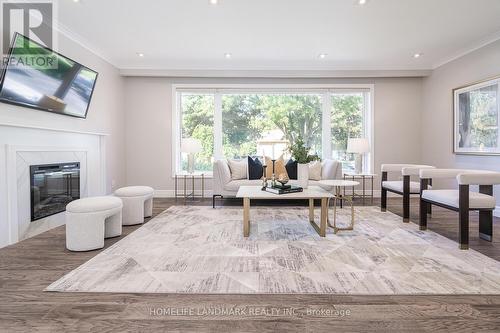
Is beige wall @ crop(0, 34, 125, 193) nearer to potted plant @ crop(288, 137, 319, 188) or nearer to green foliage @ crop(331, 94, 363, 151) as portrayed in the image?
potted plant @ crop(288, 137, 319, 188)

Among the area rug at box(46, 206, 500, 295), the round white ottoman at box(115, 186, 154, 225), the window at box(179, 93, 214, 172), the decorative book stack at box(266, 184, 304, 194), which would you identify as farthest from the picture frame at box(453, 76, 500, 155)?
the round white ottoman at box(115, 186, 154, 225)

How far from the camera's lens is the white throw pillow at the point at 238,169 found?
17.0 feet

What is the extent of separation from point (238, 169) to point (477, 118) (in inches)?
161

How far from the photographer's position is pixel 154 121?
229 inches

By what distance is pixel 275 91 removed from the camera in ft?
19.2

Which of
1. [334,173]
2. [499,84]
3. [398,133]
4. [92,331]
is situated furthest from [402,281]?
[398,133]

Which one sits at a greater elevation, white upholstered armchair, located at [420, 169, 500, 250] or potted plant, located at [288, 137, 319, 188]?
potted plant, located at [288, 137, 319, 188]

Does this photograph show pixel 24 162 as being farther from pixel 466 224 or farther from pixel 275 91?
pixel 466 224

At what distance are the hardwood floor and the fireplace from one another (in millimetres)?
1482

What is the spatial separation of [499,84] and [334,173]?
8.79ft

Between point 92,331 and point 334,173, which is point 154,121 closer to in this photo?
point 334,173

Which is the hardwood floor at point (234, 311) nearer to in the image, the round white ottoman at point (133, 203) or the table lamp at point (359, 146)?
the round white ottoman at point (133, 203)

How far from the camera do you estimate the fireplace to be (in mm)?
3291

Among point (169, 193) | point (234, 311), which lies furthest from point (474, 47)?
point (169, 193)
